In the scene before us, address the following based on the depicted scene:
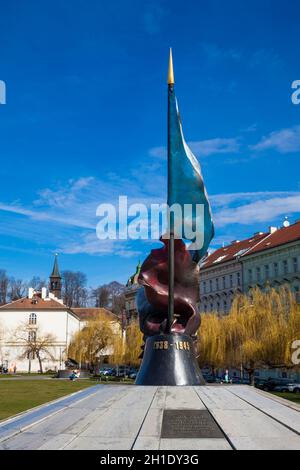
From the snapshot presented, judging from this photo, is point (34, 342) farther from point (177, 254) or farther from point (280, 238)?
point (177, 254)

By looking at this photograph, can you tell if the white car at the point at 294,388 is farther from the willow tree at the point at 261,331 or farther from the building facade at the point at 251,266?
the building facade at the point at 251,266

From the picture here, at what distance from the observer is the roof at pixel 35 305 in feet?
241

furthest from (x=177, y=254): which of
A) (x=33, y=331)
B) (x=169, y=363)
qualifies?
(x=33, y=331)

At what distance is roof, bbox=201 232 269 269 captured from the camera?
61.6 m

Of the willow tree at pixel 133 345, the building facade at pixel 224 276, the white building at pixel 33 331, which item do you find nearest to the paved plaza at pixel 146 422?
the willow tree at pixel 133 345

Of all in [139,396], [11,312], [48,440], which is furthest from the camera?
[11,312]

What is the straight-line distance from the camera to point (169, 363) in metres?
12.7

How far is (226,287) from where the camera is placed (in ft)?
206

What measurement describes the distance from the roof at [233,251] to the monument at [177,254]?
149 ft

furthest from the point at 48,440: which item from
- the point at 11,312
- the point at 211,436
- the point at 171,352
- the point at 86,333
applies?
the point at 11,312

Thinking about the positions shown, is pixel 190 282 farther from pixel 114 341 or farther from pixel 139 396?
pixel 114 341

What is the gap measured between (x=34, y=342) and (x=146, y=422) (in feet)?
213

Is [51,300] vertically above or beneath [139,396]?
above
